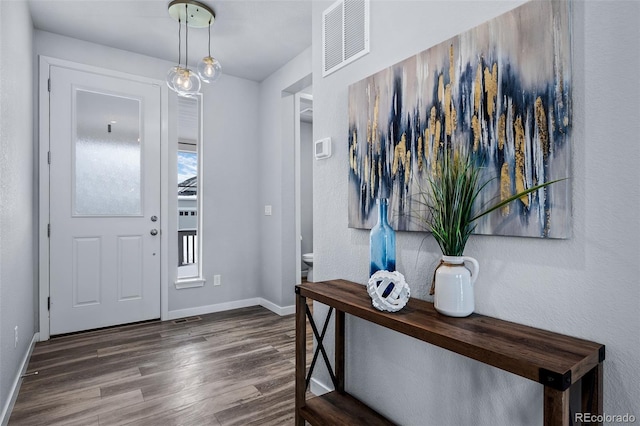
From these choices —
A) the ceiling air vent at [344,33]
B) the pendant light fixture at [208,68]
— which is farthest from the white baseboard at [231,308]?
the ceiling air vent at [344,33]

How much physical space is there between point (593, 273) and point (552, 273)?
108 mm

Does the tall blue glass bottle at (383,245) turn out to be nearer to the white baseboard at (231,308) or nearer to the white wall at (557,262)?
the white wall at (557,262)

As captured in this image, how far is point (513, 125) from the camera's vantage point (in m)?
1.16

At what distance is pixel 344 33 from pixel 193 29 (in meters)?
1.64

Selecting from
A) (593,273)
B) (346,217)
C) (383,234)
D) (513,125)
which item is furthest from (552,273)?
(346,217)

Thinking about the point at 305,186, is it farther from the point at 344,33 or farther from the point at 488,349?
the point at 488,349

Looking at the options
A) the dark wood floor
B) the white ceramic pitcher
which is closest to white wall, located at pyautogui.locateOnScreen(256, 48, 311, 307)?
the dark wood floor

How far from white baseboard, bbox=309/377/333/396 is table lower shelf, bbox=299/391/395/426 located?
0.20 m

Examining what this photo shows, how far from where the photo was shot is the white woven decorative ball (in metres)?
1.30

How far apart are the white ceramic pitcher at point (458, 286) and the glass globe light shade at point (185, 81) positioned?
2.22 meters

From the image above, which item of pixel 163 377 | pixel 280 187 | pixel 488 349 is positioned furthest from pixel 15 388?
pixel 488 349

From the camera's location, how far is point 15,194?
7.15 feet

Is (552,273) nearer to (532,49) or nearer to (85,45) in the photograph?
(532,49)

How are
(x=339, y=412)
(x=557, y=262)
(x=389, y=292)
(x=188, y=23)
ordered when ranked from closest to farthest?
(x=557, y=262), (x=389, y=292), (x=339, y=412), (x=188, y=23)
